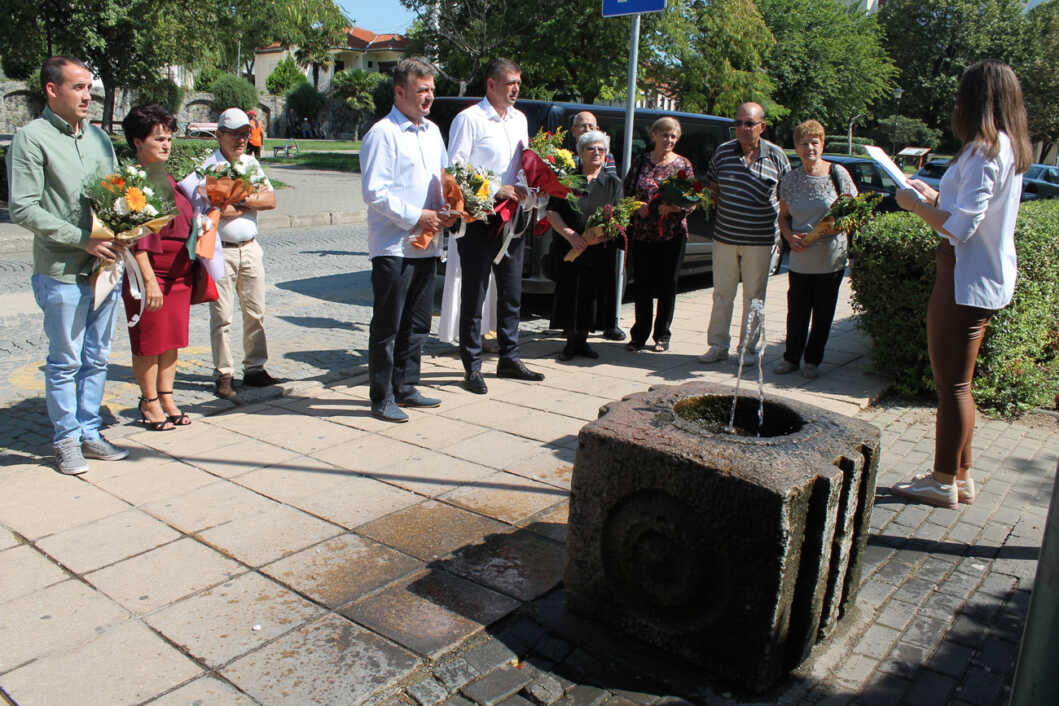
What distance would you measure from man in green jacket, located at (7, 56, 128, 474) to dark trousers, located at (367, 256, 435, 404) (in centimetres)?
147

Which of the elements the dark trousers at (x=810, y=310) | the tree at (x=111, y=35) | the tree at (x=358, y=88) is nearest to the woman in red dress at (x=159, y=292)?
the dark trousers at (x=810, y=310)

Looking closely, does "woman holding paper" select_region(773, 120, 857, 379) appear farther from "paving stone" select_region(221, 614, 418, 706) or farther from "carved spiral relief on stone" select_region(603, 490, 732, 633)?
"paving stone" select_region(221, 614, 418, 706)

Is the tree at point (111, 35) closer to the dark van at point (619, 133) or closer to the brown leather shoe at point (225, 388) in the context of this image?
the dark van at point (619, 133)

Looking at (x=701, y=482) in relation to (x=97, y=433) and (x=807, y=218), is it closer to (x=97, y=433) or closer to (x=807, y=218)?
(x=97, y=433)

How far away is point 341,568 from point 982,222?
3.37 meters

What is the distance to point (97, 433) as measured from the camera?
4.56m

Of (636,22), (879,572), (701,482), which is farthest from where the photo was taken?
(636,22)

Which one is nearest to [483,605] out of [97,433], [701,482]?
[701,482]

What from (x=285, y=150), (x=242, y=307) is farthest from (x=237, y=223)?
(x=285, y=150)

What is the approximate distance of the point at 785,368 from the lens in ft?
21.9

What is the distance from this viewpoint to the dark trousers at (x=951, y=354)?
13.4ft

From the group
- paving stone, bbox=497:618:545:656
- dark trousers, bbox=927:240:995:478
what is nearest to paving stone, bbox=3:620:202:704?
paving stone, bbox=497:618:545:656

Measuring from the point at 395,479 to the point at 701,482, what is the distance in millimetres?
2162

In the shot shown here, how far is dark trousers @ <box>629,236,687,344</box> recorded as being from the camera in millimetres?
7062
